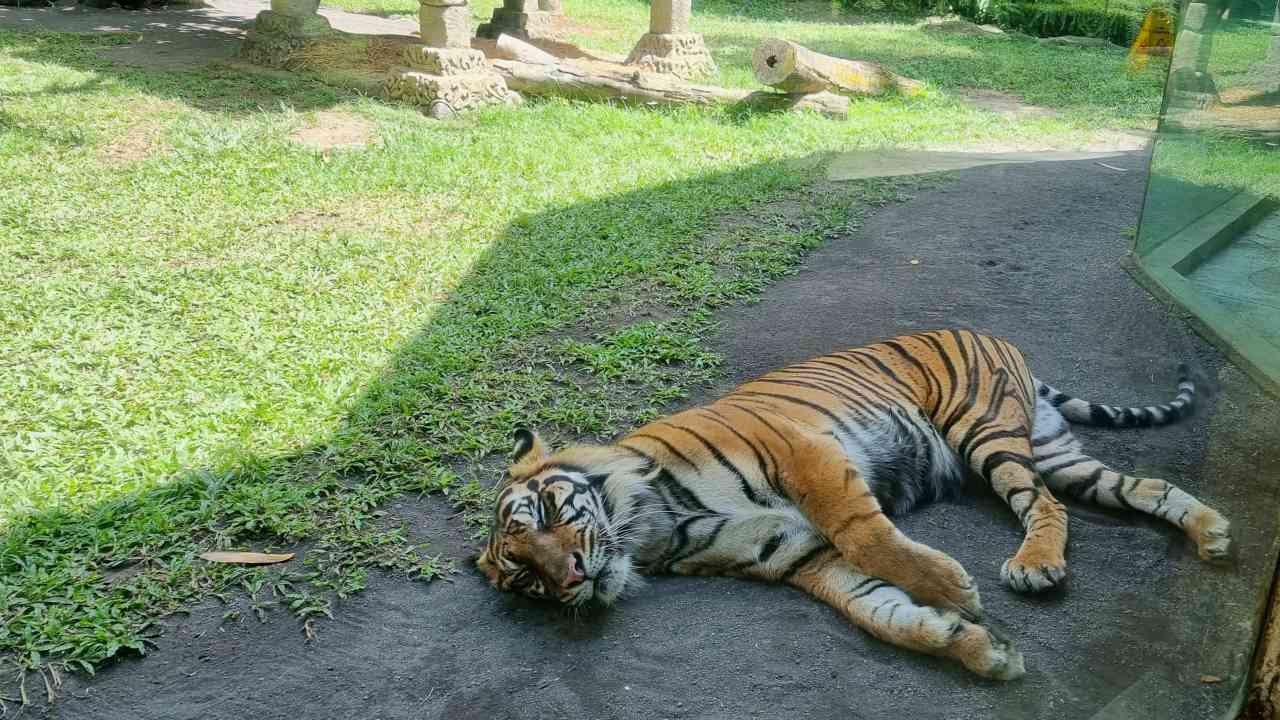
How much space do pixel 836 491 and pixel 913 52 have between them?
13638 mm

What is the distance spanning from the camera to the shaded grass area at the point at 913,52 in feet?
38.6

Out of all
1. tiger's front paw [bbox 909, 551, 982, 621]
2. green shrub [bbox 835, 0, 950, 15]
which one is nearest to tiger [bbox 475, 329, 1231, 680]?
tiger's front paw [bbox 909, 551, 982, 621]

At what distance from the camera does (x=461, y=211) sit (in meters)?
7.12

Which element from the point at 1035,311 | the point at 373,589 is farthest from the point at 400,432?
the point at 1035,311

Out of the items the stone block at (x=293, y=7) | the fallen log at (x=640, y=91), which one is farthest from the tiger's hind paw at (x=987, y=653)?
the stone block at (x=293, y=7)

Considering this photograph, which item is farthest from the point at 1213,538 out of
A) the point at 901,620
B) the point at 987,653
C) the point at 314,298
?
the point at 314,298

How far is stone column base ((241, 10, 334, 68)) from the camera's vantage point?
11391 millimetres

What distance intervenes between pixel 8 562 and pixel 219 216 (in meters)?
3.88

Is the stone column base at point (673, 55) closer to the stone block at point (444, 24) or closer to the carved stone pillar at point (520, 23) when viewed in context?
the stone block at point (444, 24)

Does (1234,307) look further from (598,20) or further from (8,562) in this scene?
(598,20)

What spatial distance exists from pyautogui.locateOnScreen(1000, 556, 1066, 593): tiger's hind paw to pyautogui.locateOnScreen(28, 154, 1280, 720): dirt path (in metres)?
0.04

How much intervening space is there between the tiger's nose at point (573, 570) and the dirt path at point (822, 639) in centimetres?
17

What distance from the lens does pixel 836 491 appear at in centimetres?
316

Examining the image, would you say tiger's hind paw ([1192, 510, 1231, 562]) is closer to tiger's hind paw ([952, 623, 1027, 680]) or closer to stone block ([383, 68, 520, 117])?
tiger's hind paw ([952, 623, 1027, 680])
